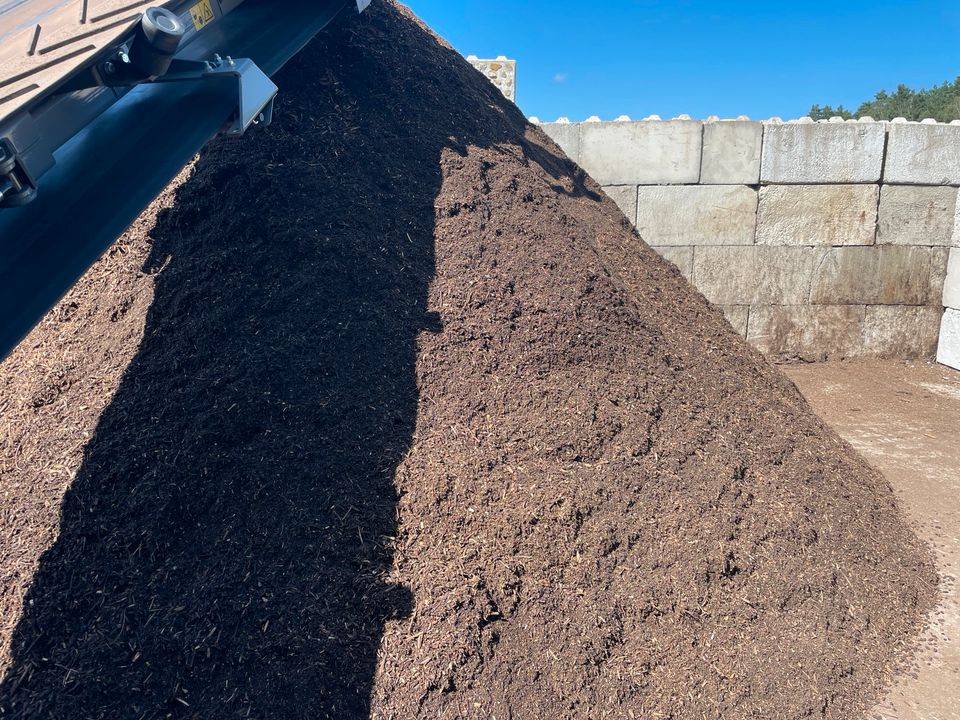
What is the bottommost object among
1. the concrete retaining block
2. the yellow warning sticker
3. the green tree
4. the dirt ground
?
the dirt ground

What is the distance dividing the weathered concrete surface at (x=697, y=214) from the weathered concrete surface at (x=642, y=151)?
0.46 feet

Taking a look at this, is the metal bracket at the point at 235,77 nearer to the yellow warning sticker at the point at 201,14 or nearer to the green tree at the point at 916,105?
the yellow warning sticker at the point at 201,14

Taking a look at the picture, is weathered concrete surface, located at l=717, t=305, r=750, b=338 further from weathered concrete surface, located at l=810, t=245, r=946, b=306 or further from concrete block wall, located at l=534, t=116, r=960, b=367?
weathered concrete surface, located at l=810, t=245, r=946, b=306

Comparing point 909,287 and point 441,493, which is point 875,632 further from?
point 909,287

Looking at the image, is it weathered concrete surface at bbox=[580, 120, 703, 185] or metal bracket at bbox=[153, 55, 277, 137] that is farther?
weathered concrete surface at bbox=[580, 120, 703, 185]

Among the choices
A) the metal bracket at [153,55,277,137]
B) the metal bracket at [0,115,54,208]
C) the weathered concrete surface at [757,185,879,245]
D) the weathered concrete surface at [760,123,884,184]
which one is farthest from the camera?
the weathered concrete surface at [757,185,879,245]

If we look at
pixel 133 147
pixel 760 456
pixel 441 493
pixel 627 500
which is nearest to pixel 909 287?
pixel 760 456

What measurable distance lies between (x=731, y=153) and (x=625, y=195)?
110cm

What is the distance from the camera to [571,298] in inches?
138

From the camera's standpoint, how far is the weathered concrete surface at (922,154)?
6.87 meters

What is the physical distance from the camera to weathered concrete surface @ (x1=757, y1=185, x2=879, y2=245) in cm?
697

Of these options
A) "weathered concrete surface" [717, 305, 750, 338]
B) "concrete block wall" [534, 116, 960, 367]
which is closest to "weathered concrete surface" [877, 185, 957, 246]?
"concrete block wall" [534, 116, 960, 367]

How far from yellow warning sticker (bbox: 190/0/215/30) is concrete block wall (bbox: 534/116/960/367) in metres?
4.92

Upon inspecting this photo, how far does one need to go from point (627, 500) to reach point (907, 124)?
612 centimetres
